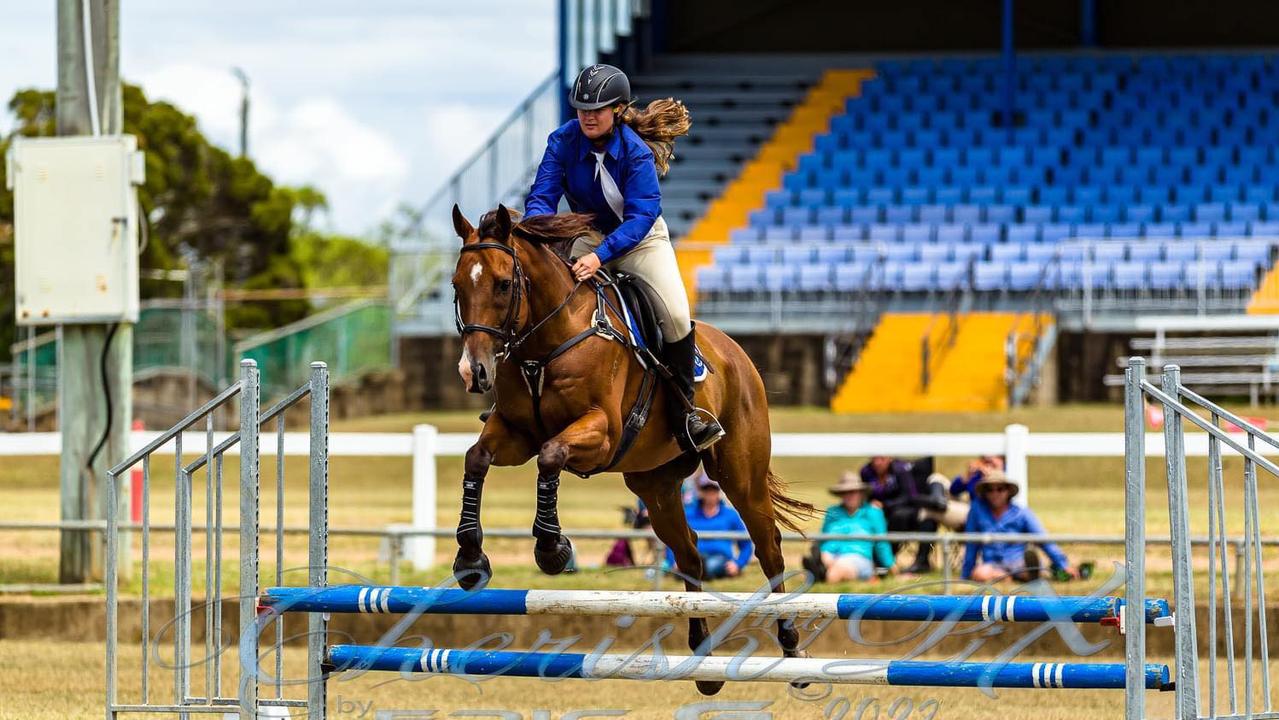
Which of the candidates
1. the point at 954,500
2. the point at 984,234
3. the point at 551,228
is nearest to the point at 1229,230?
the point at 984,234

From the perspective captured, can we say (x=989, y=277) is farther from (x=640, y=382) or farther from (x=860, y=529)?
(x=640, y=382)

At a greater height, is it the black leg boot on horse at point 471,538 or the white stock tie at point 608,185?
the white stock tie at point 608,185

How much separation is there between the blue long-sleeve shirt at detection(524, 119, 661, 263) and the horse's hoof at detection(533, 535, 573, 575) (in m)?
1.16

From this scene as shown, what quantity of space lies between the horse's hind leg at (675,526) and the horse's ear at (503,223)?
156 centimetres

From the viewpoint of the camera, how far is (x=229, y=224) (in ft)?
124

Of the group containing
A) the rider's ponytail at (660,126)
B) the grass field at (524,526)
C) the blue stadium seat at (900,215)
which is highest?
Answer: the blue stadium seat at (900,215)

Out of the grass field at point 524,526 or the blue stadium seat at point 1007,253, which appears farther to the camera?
the blue stadium seat at point 1007,253

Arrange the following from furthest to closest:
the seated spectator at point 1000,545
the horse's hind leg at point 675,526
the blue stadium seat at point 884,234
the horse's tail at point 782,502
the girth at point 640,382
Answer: the blue stadium seat at point 884,234
the seated spectator at point 1000,545
the horse's tail at point 782,502
the horse's hind leg at point 675,526
the girth at point 640,382

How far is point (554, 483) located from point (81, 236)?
251 inches

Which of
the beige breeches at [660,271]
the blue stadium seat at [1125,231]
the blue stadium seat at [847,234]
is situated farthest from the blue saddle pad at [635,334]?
the blue stadium seat at [1125,231]

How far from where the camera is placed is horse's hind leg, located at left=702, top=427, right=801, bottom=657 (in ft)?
23.1

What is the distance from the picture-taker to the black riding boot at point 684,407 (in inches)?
260

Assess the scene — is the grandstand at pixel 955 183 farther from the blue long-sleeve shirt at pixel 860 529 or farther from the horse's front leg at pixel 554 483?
the horse's front leg at pixel 554 483

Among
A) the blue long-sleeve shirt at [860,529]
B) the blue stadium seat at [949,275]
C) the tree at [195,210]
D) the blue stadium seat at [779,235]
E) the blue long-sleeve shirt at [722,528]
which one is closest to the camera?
the blue long-sleeve shirt at [860,529]
